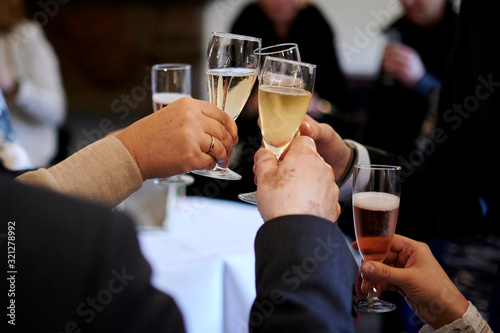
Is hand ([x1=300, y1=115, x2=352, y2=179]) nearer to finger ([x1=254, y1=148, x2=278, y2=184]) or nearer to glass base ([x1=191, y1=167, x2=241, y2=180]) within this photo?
glass base ([x1=191, y1=167, x2=241, y2=180])

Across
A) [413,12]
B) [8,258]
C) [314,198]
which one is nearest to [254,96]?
[413,12]

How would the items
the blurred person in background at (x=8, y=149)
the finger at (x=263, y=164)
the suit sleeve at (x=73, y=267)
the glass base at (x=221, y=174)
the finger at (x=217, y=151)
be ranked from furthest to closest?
the blurred person in background at (x=8, y=149) → the glass base at (x=221, y=174) → the finger at (x=217, y=151) → the finger at (x=263, y=164) → the suit sleeve at (x=73, y=267)

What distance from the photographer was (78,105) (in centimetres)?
725

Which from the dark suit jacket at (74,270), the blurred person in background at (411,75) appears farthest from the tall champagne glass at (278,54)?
the blurred person in background at (411,75)

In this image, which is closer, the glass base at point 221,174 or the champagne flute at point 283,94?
the champagne flute at point 283,94

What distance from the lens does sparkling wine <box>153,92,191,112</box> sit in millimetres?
1366

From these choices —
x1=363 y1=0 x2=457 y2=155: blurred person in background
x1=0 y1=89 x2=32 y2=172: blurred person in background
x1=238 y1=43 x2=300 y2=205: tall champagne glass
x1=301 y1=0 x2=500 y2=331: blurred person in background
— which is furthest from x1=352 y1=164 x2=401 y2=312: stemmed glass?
x1=363 y1=0 x2=457 y2=155: blurred person in background

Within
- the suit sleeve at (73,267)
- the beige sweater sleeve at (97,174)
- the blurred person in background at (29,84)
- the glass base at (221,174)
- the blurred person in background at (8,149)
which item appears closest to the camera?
the suit sleeve at (73,267)

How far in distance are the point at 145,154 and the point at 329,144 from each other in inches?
19.5

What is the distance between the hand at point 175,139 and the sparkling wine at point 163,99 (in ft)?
1.14

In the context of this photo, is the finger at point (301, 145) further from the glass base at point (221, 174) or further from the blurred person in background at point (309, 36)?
the blurred person in background at point (309, 36)

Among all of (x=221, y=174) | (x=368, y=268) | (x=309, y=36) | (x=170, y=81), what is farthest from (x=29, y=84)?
(x=368, y=268)

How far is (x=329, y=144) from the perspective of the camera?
127cm

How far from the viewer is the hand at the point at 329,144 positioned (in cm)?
117
